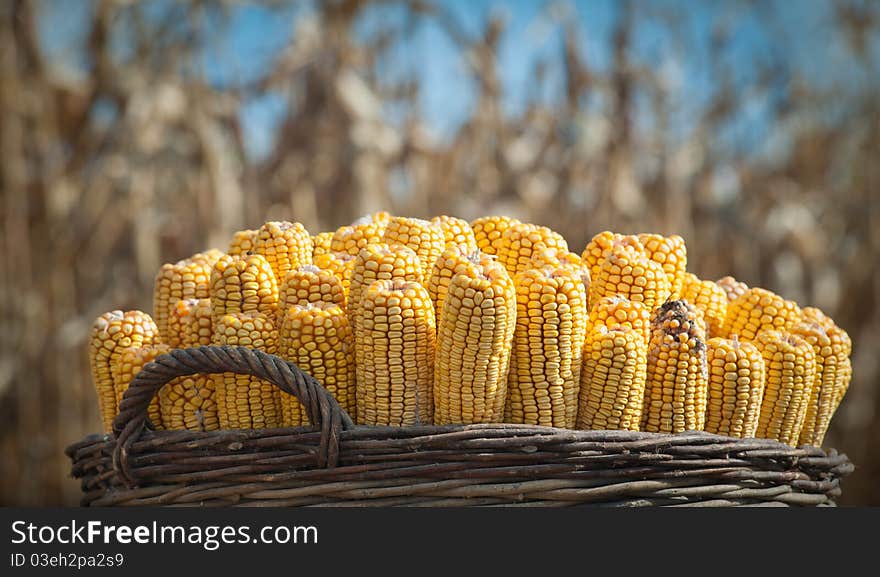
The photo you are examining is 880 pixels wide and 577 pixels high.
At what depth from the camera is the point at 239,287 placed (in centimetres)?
166

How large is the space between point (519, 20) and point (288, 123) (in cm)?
176

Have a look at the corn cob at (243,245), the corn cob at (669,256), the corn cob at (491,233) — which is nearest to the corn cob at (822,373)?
the corn cob at (669,256)

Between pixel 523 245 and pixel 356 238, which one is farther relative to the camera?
pixel 356 238

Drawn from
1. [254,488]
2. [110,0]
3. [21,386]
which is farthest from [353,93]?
[254,488]

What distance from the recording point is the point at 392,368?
1.55 metres

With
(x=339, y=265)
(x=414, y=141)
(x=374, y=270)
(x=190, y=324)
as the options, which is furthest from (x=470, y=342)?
(x=414, y=141)

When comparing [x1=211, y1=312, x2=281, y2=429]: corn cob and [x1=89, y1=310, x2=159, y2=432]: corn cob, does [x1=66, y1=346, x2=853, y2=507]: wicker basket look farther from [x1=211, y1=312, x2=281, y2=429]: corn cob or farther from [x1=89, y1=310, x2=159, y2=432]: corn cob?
[x1=89, y1=310, x2=159, y2=432]: corn cob

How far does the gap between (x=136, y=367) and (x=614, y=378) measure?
0.92 meters

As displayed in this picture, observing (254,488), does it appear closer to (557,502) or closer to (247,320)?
(247,320)

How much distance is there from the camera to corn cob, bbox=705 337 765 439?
5.37 feet

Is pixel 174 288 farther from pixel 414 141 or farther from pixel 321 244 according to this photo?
pixel 414 141

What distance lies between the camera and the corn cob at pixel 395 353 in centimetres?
152

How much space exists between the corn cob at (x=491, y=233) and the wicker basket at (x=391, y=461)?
21.6 inches

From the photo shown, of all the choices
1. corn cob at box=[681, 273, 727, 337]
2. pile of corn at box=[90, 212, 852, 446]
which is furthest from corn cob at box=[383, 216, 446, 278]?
corn cob at box=[681, 273, 727, 337]
